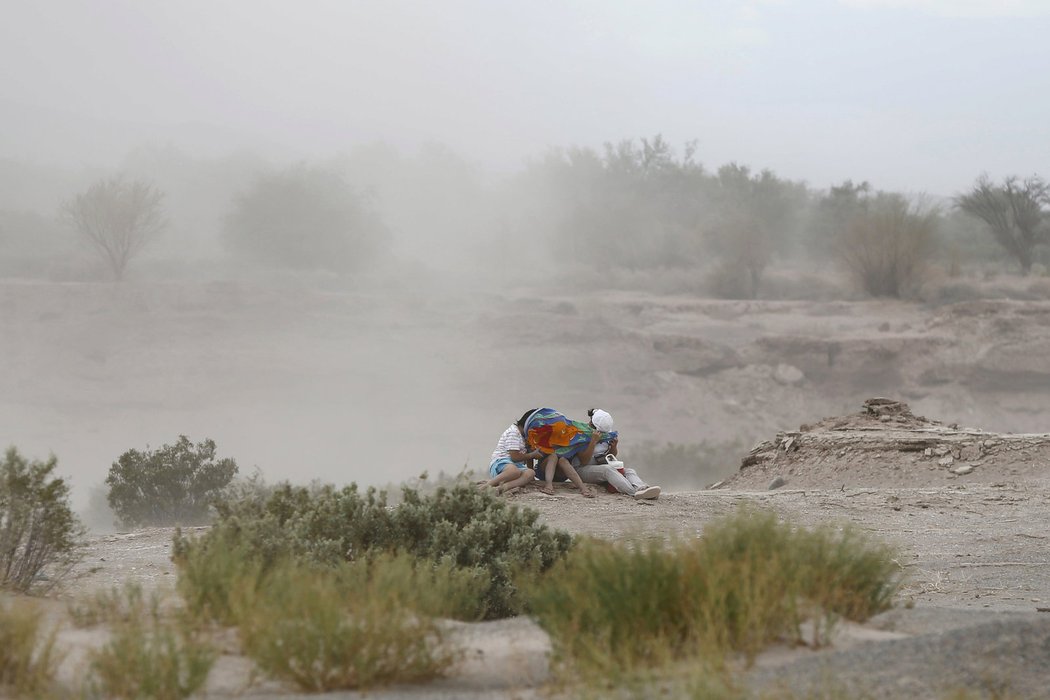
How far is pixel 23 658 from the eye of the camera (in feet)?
15.0

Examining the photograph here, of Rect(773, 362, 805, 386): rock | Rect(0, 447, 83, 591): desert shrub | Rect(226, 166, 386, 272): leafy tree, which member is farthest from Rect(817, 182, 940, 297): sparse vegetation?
Rect(0, 447, 83, 591): desert shrub

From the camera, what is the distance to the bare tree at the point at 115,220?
168 ft

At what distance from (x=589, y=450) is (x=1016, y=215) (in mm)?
49037

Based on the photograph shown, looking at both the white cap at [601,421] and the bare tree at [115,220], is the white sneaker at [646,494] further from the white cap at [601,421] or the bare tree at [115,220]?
the bare tree at [115,220]

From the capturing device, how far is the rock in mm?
45062

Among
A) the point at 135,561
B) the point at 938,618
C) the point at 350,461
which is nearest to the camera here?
the point at 938,618

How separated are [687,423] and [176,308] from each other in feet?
71.4

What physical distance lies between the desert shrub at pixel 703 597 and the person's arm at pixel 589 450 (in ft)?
24.5

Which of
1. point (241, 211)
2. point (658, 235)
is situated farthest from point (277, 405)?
point (658, 235)

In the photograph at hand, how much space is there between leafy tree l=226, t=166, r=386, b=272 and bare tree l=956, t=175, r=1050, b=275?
30.5 m

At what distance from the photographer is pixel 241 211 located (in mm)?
55250

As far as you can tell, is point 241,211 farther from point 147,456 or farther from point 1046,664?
point 1046,664

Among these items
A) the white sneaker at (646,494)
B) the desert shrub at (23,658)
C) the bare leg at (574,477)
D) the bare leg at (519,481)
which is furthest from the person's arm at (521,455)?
the desert shrub at (23,658)

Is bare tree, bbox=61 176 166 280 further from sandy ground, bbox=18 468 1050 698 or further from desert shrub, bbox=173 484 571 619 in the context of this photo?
desert shrub, bbox=173 484 571 619
